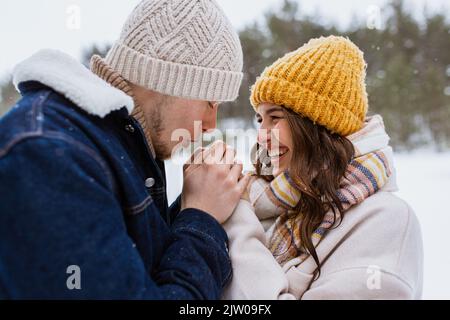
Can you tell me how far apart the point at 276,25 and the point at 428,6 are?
663 centimetres

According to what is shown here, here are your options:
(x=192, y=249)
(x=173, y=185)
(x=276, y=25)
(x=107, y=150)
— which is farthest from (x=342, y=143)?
(x=276, y=25)

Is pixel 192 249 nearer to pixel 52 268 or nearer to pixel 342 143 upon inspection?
pixel 52 268

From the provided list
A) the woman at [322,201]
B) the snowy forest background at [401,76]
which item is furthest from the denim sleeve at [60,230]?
the snowy forest background at [401,76]

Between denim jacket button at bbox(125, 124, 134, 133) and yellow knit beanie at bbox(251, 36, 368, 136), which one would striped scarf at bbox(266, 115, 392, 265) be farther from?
denim jacket button at bbox(125, 124, 134, 133)

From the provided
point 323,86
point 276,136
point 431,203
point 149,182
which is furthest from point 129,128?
point 431,203

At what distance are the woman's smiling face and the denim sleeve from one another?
87 centimetres

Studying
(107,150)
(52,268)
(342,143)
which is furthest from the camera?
(342,143)

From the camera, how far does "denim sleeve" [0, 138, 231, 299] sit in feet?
2.24

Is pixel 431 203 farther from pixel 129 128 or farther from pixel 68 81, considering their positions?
pixel 68 81

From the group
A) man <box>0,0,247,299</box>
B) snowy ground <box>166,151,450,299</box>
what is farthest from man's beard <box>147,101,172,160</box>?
snowy ground <box>166,151,450,299</box>

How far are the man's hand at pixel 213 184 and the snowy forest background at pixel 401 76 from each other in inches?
178

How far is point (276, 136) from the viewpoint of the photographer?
151 centimetres

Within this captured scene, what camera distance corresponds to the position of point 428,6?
12.9 metres

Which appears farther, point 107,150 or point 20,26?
point 20,26
